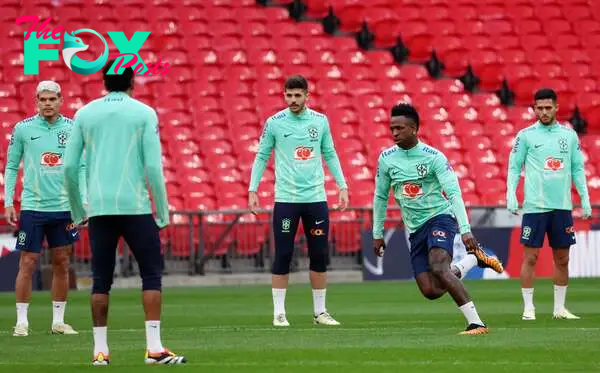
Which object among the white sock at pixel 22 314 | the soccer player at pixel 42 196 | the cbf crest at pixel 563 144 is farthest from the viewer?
the cbf crest at pixel 563 144

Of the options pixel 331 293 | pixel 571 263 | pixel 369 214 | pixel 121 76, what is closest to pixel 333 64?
pixel 369 214

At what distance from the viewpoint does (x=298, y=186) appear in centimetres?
1477

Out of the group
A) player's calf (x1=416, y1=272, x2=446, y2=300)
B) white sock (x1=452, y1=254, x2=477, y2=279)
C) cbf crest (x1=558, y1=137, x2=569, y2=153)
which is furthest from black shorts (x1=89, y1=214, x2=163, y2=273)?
cbf crest (x1=558, y1=137, x2=569, y2=153)

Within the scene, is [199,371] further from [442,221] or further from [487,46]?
[487,46]

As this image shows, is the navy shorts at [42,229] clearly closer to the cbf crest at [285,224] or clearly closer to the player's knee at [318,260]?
the cbf crest at [285,224]

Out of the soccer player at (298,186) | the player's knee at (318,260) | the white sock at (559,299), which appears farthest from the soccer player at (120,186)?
the white sock at (559,299)

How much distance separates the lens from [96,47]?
96.0ft

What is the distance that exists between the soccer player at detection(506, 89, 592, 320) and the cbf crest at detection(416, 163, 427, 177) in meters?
2.93

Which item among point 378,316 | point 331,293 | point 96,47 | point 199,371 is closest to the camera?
point 199,371

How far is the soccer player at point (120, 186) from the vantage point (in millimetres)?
10031

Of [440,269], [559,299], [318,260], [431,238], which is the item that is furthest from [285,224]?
[559,299]

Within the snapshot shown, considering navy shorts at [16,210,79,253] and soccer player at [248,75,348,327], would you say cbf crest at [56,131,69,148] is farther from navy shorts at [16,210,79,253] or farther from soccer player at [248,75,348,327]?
soccer player at [248,75,348,327]

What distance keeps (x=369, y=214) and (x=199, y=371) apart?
52.7 ft

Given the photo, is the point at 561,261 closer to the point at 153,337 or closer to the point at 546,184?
the point at 546,184
